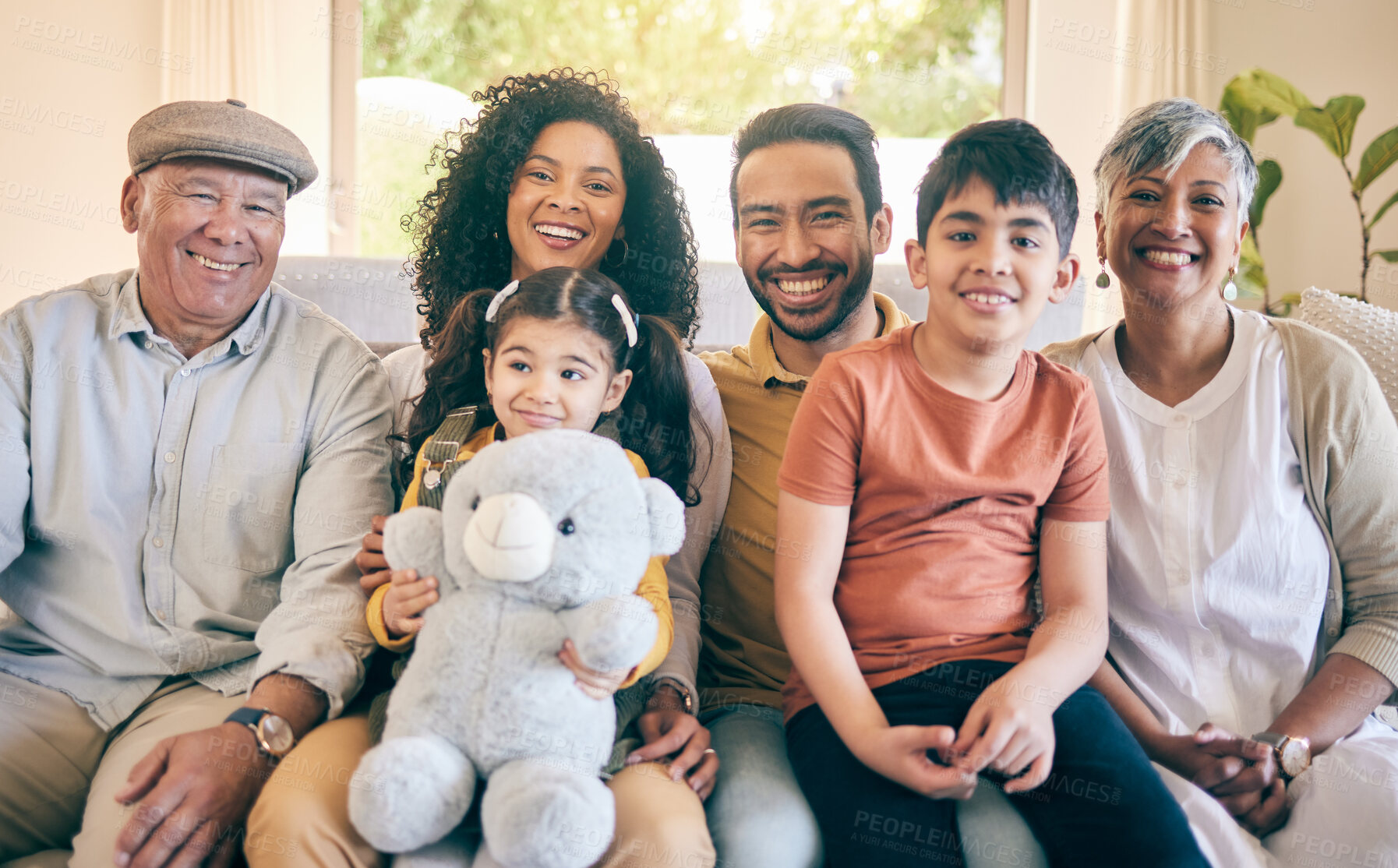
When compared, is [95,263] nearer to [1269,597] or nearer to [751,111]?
[751,111]

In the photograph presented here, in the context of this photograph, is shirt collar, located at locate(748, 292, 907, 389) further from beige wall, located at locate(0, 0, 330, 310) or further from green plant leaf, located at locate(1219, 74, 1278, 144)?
beige wall, located at locate(0, 0, 330, 310)

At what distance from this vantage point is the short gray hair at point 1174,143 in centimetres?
142

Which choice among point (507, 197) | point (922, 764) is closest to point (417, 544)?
point (922, 764)

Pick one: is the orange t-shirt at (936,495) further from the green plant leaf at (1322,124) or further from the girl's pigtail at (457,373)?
the green plant leaf at (1322,124)

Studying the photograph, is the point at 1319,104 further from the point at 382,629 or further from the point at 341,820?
the point at 341,820

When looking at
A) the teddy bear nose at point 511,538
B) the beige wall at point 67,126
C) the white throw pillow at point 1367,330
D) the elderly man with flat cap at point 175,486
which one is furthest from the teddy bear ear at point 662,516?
the beige wall at point 67,126

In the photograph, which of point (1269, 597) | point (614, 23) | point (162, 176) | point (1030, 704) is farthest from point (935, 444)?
point (614, 23)

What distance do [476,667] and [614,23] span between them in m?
3.54

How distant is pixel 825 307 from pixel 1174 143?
0.60 m

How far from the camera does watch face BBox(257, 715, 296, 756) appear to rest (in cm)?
119

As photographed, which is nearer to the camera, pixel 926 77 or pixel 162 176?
pixel 162 176

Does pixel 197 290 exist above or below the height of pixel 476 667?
above

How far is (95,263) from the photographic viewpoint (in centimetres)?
382

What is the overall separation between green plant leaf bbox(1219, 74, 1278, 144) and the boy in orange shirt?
94.7 inches
